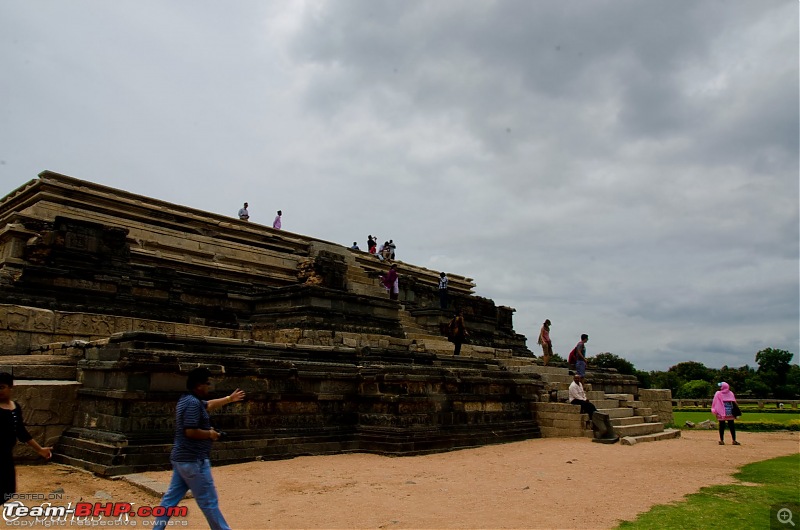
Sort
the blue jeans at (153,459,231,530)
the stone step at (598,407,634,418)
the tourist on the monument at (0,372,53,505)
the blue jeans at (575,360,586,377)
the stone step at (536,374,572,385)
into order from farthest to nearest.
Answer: the stone step at (536,374,572,385)
the blue jeans at (575,360,586,377)
the stone step at (598,407,634,418)
the tourist on the monument at (0,372,53,505)
the blue jeans at (153,459,231,530)

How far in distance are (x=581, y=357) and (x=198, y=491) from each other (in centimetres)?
1229

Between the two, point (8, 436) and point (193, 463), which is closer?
point (193, 463)

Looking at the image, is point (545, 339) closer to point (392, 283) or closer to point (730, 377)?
A: point (392, 283)

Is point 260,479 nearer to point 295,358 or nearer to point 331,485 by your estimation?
point 331,485

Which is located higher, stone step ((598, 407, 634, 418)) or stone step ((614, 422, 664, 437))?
stone step ((598, 407, 634, 418))

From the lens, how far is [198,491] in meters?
4.57

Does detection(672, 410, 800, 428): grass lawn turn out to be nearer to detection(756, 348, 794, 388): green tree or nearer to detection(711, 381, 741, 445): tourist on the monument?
detection(711, 381, 741, 445): tourist on the monument

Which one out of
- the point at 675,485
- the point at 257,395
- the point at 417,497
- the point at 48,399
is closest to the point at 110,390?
the point at 48,399

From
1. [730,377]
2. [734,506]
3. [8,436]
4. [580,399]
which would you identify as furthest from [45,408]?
[730,377]

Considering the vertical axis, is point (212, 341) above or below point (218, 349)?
above

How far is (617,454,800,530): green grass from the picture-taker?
577cm

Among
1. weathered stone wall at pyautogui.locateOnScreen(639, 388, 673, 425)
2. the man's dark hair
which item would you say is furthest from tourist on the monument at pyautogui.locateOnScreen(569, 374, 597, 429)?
the man's dark hair

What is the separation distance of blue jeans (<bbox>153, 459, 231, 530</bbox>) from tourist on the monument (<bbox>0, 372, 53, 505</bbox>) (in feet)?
3.97

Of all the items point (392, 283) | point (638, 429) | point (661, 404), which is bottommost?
point (638, 429)
